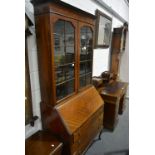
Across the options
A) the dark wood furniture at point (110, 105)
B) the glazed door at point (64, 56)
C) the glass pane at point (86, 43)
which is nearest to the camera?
the glazed door at point (64, 56)

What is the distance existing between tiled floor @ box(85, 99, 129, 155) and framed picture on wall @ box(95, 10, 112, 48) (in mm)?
1608

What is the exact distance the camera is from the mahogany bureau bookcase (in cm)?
131

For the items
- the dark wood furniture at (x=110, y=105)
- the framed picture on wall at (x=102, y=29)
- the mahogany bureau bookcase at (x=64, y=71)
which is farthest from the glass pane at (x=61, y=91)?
the framed picture on wall at (x=102, y=29)

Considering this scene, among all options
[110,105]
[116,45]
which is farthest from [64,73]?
[116,45]

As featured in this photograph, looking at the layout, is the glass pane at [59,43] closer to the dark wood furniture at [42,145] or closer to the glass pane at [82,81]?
the glass pane at [82,81]

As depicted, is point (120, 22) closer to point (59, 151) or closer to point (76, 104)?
point (76, 104)

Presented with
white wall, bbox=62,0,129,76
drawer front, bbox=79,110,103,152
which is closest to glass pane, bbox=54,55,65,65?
drawer front, bbox=79,110,103,152

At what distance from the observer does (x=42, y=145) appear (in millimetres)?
1389

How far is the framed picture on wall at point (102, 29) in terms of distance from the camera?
101 inches

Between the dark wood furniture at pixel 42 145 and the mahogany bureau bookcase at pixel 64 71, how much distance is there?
0.24ft

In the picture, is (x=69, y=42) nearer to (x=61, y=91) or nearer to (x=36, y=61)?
(x=36, y=61)
